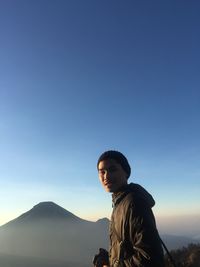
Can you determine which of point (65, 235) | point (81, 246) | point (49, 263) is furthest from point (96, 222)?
point (49, 263)

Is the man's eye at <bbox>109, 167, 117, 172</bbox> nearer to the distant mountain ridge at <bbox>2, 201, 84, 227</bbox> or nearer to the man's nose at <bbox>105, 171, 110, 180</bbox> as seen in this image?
the man's nose at <bbox>105, 171, 110, 180</bbox>

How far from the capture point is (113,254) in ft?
13.6

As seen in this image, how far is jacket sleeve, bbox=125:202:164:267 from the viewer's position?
356 centimetres

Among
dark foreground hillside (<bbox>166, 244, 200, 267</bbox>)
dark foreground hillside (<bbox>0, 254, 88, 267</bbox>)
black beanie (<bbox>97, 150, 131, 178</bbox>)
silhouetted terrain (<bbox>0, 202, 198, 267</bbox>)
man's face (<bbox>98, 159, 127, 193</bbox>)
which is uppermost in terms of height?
silhouetted terrain (<bbox>0, 202, 198, 267</bbox>)

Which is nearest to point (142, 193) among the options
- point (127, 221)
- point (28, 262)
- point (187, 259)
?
point (127, 221)

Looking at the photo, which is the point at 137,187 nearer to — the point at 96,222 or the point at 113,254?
the point at 113,254

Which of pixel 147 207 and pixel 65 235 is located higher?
pixel 65 235

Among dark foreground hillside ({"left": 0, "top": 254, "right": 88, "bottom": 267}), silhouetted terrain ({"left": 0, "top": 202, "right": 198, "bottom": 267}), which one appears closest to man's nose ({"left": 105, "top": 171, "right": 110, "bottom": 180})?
dark foreground hillside ({"left": 0, "top": 254, "right": 88, "bottom": 267})

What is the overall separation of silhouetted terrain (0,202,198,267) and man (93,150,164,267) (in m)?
126

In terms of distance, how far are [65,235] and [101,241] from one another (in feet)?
58.2

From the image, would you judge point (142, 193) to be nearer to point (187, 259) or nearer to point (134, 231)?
point (134, 231)

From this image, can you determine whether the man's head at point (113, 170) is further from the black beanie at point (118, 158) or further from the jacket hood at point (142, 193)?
the jacket hood at point (142, 193)

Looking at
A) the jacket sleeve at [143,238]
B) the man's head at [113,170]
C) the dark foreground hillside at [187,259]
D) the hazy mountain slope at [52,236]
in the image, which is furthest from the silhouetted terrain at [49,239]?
the jacket sleeve at [143,238]

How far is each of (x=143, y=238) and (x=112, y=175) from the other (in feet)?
3.25
